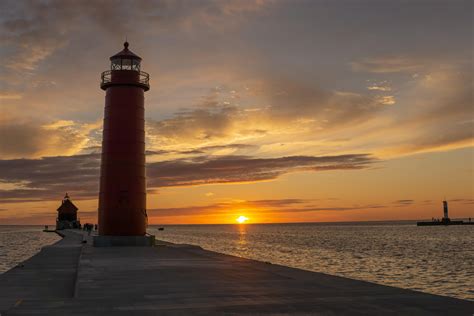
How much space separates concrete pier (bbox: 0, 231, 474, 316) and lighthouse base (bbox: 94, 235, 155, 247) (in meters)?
11.9

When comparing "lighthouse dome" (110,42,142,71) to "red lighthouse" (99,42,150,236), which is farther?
"lighthouse dome" (110,42,142,71)

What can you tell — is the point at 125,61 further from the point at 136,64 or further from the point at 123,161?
the point at 123,161

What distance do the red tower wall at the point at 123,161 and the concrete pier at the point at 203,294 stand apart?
11.9m

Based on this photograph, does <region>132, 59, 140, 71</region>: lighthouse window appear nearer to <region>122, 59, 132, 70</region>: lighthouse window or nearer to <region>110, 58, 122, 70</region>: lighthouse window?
<region>122, 59, 132, 70</region>: lighthouse window

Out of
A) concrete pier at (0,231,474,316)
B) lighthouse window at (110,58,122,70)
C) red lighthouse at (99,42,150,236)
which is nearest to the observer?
concrete pier at (0,231,474,316)

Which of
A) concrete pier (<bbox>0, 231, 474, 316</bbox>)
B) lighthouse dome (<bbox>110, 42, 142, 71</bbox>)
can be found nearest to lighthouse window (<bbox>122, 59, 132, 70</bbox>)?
lighthouse dome (<bbox>110, 42, 142, 71</bbox>)

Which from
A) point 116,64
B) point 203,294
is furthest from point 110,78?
point 203,294

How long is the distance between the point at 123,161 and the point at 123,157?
0.82ft

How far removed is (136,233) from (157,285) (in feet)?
60.8

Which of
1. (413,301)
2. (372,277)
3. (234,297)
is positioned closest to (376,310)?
(413,301)

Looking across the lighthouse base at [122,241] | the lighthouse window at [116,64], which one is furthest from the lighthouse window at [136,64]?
the lighthouse base at [122,241]

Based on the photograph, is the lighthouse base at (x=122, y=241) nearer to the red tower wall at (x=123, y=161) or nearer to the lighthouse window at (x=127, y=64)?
the red tower wall at (x=123, y=161)

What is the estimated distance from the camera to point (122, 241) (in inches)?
1222

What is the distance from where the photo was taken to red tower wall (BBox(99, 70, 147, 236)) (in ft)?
101
